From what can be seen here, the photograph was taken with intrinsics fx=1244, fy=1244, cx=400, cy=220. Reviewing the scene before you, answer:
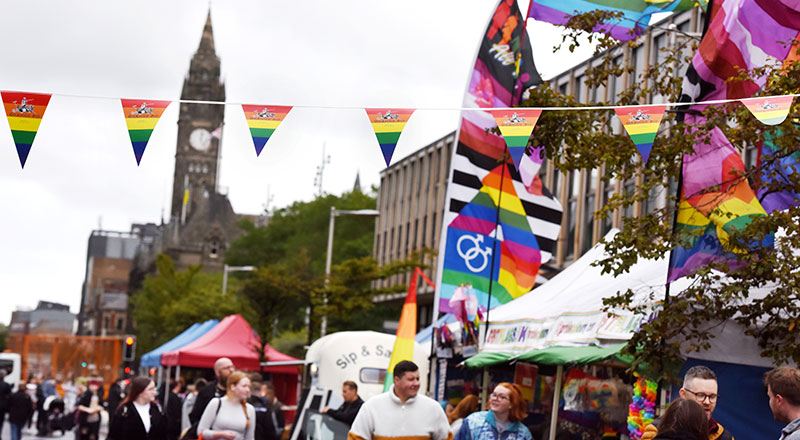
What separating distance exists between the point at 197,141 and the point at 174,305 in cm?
10160

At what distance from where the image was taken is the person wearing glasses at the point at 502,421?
8977mm

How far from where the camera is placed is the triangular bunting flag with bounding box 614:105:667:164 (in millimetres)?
9562

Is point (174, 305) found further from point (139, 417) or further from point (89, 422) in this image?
point (139, 417)

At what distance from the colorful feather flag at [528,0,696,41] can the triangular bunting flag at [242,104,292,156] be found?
3732 mm

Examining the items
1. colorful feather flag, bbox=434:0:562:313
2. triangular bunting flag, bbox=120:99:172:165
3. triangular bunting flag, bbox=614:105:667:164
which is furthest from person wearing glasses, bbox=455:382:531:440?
colorful feather flag, bbox=434:0:562:313

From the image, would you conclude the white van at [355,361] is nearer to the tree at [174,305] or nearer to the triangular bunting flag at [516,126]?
the triangular bunting flag at [516,126]

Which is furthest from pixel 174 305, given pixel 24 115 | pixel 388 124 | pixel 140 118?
pixel 388 124

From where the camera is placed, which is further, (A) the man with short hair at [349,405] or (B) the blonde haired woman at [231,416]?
(A) the man with short hair at [349,405]

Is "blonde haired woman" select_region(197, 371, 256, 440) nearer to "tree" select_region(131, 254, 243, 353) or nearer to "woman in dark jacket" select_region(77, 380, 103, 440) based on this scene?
"woman in dark jacket" select_region(77, 380, 103, 440)

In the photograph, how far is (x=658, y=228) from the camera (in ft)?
34.1

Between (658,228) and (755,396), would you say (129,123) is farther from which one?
(755,396)

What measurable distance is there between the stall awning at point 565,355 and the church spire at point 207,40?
16302 centimetres

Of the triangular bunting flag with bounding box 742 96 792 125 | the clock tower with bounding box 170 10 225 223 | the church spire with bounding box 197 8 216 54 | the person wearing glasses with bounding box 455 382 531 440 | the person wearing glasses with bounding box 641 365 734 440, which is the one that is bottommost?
the person wearing glasses with bounding box 455 382 531 440

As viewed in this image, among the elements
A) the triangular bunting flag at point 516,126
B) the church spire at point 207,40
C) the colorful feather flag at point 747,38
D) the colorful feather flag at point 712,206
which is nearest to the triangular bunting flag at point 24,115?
the triangular bunting flag at point 516,126
